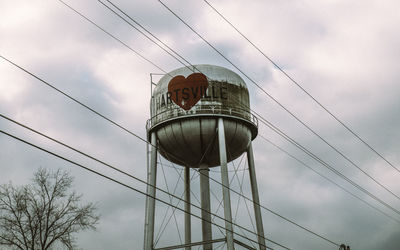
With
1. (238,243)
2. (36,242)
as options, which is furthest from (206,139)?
(36,242)

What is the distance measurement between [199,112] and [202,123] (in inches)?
20.9

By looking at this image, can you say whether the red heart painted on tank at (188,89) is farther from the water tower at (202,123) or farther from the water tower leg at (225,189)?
the water tower leg at (225,189)

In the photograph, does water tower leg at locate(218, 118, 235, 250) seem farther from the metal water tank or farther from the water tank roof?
the water tank roof

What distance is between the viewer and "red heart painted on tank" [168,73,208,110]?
2052 cm

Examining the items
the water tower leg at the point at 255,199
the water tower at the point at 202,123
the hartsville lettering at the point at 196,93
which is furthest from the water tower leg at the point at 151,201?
the water tower leg at the point at 255,199

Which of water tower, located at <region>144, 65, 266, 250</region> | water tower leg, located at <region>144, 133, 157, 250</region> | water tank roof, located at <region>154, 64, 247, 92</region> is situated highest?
water tank roof, located at <region>154, 64, 247, 92</region>

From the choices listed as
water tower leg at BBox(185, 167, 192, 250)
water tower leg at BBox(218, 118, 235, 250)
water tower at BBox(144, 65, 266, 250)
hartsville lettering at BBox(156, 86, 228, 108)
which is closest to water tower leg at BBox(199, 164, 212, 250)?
water tower at BBox(144, 65, 266, 250)

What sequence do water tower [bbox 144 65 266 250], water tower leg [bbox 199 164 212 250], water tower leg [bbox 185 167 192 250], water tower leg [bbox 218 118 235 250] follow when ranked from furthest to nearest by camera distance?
water tower leg [bbox 185 167 192 250] < water tower leg [bbox 199 164 212 250] < water tower [bbox 144 65 266 250] < water tower leg [bbox 218 118 235 250]

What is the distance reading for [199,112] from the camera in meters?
20.2

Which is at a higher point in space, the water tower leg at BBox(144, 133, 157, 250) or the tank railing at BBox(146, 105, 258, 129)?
the tank railing at BBox(146, 105, 258, 129)

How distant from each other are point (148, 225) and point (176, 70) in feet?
25.3

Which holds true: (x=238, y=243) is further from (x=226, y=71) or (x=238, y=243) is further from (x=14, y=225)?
(x=14, y=225)

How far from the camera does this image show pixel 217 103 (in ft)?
67.5

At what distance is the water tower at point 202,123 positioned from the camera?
66.4 feet
